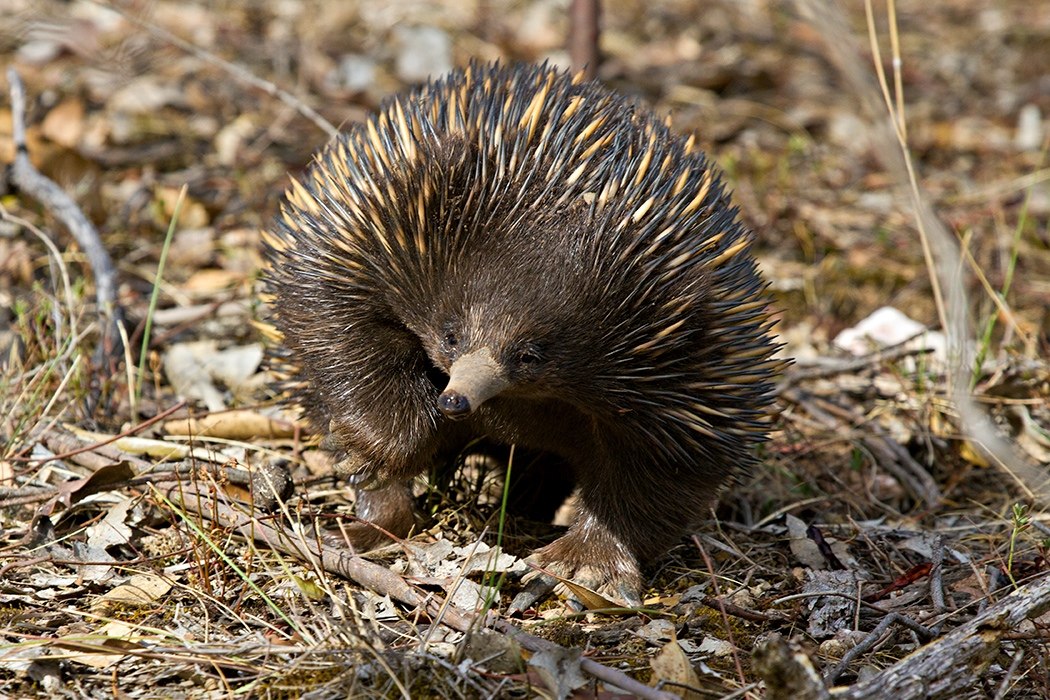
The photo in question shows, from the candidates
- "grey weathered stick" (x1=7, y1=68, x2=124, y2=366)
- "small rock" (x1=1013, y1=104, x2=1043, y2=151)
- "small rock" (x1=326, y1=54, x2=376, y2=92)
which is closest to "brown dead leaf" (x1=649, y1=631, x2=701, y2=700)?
"grey weathered stick" (x1=7, y1=68, x2=124, y2=366)

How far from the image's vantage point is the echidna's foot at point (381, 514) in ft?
12.0

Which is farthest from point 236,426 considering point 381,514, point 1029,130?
point 1029,130

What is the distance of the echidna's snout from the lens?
8.78 feet

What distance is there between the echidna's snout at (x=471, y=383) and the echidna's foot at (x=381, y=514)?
2.81 feet

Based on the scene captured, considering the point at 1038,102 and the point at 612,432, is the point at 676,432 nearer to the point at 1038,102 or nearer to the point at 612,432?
the point at 612,432

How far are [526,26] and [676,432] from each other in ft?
18.7

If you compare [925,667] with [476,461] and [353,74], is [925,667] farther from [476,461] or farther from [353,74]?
[353,74]

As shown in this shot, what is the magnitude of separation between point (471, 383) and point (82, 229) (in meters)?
2.74

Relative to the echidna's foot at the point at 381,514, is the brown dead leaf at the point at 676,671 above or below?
above

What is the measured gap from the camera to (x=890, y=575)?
12.1ft

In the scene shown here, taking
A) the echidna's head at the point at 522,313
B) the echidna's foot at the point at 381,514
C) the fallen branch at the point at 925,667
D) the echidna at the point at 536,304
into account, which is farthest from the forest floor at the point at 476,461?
the echidna's head at the point at 522,313

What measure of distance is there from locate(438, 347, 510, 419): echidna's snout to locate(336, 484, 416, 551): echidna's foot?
33.7 inches

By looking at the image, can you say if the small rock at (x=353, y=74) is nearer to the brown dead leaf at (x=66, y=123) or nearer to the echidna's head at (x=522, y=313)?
the brown dead leaf at (x=66, y=123)

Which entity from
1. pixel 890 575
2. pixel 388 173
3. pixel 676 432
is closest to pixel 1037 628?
pixel 890 575
